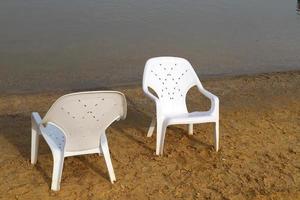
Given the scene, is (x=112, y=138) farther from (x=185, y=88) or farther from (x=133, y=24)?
(x=133, y=24)

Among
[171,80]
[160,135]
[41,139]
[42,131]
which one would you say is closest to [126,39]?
[171,80]

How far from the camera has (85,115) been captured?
4.27 metres

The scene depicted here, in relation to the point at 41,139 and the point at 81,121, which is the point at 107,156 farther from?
the point at 41,139

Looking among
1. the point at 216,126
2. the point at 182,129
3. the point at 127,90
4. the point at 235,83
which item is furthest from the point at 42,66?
the point at 216,126

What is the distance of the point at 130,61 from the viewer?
10375 mm

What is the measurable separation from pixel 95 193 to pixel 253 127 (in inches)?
106

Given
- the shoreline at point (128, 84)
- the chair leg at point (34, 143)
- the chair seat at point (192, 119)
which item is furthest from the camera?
the shoreline at point (128, 84)

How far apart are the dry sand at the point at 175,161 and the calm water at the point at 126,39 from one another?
2.35 m

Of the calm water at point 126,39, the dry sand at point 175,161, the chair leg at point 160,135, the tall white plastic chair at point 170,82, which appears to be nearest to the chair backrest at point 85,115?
the dry sand at point 175,161

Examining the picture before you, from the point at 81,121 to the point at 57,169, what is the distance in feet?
1.71

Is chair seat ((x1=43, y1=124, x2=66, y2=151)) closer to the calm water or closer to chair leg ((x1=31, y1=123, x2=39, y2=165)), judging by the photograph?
chair leg ((x1=31, y1=123, x2=39, y2=165))

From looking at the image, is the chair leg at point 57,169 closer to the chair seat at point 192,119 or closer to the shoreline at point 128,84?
the chair seat at point 192,119

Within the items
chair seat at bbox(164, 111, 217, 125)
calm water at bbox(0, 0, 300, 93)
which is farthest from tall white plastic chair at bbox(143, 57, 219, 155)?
calm water at bbox(0, 0, 300, 93)

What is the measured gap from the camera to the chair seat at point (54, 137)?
14.9 feet
